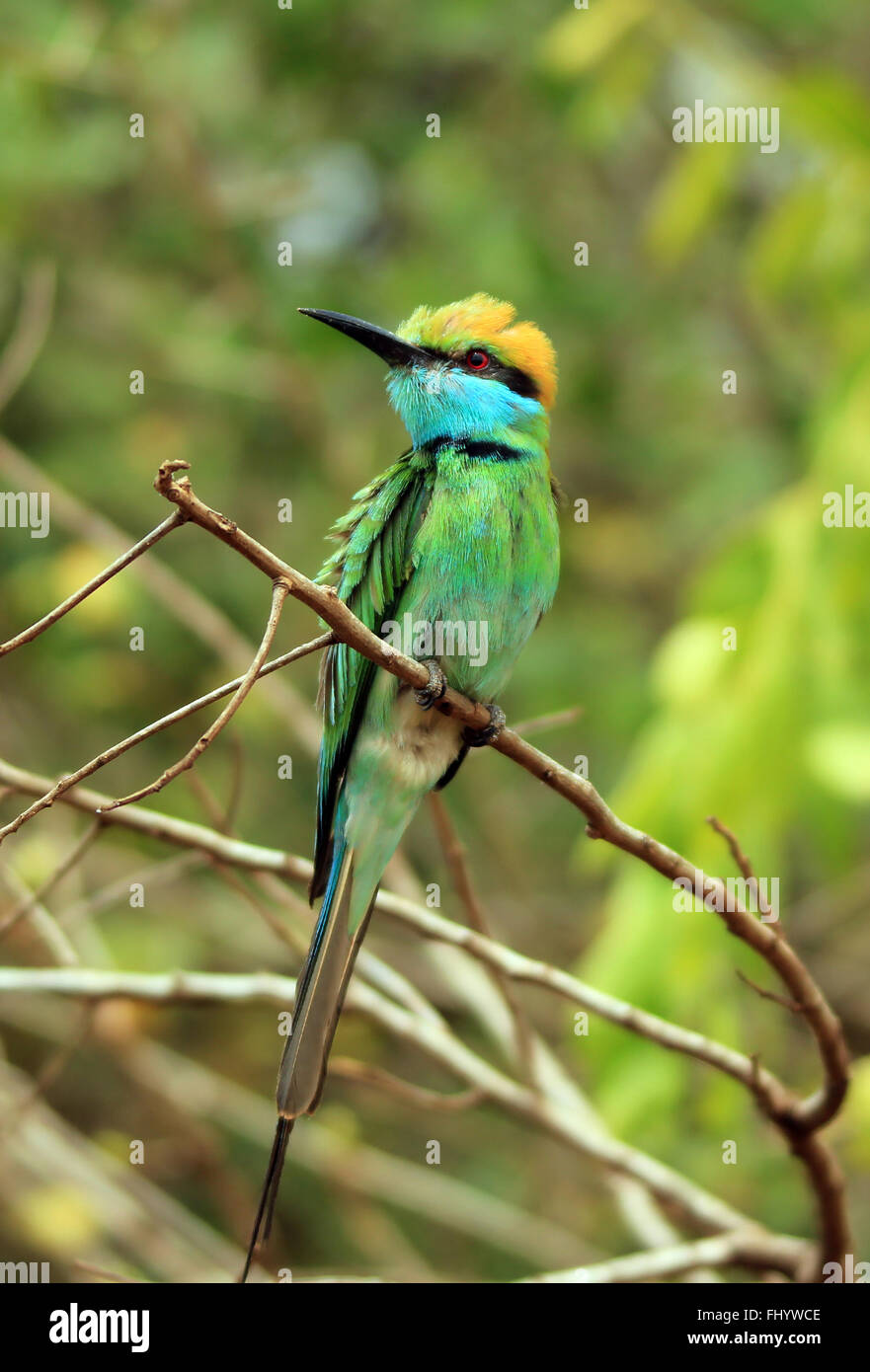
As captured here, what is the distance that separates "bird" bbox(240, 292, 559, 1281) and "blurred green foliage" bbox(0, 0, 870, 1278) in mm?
1532

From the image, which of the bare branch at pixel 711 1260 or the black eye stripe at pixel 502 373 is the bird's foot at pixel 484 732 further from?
the bare branch at pixel 711 1260

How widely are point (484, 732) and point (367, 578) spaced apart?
453mm

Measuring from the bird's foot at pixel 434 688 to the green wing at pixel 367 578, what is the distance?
13cm

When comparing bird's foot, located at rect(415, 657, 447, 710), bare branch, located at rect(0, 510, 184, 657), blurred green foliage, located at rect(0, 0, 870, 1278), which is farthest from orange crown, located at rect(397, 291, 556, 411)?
bare branch, located at rect(0, 510, 184, 657)

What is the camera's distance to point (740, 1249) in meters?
2.54

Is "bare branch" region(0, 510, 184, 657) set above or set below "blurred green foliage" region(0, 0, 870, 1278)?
below

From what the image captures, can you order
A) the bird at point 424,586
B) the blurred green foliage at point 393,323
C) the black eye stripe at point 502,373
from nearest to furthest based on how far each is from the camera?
1. the bird at point 424,586
2. the black eye stripe at point 502,373
3. the blurred green foliage at point 393,323

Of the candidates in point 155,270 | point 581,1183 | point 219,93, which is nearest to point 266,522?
point 155,270

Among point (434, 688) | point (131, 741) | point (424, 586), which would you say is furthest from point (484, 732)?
Result: point (131, 741)

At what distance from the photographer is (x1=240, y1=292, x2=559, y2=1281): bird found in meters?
2.63

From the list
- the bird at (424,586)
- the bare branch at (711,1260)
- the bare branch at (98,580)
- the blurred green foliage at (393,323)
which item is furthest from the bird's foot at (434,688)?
the blurred green foliage at (393,323)

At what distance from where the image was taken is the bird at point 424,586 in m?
2.63

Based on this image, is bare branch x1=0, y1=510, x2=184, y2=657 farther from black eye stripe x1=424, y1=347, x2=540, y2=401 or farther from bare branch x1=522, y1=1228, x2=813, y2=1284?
bare branch x1=522, y1=1228, x2=813, y2=1284
